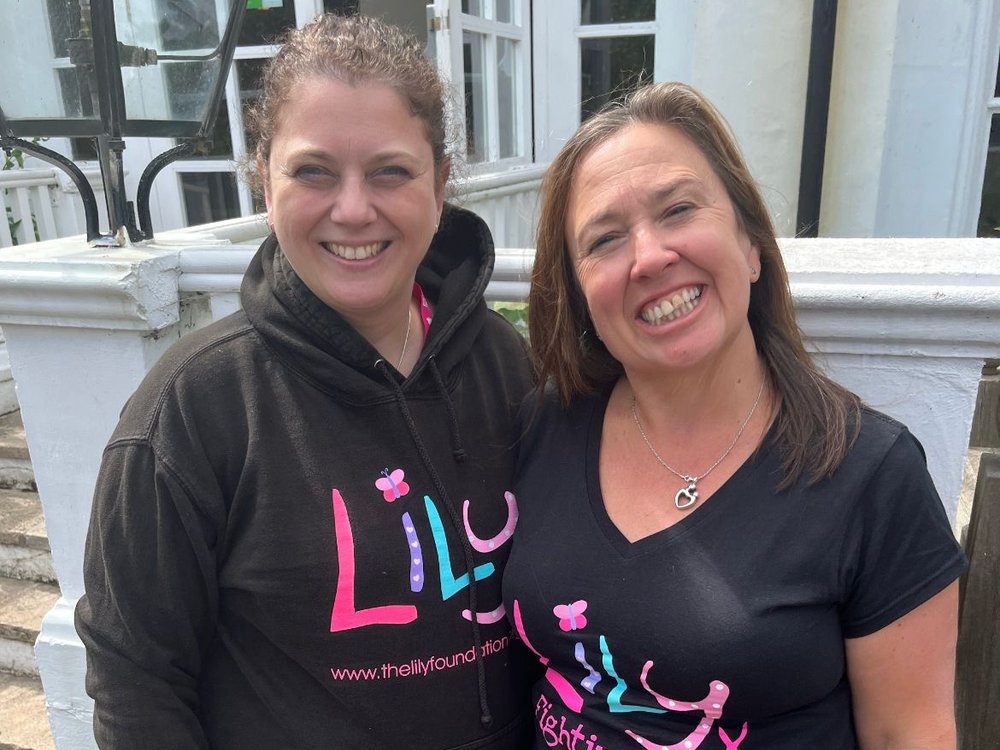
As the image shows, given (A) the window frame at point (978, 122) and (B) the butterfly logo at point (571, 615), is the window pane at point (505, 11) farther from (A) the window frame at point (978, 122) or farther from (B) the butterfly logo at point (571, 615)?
(B) the butterfly logo at point (571, 615)

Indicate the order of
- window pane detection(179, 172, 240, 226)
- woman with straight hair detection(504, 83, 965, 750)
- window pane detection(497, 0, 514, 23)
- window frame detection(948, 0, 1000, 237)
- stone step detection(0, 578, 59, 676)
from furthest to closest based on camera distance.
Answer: window pane detection(179, 172, 240, 226) → window pane detection(497, 0, 514, 23) → window frame detection(948, 0, 1000, 237) → stone step detection(0, 578, 59, 676) → woman with straight hair detection(504, 83, 965, 750)

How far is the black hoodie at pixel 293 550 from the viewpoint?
1235mm

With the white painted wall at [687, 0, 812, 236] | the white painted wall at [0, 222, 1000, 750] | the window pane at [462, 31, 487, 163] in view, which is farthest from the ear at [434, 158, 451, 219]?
the window pane at [462, 31, 487, 163]

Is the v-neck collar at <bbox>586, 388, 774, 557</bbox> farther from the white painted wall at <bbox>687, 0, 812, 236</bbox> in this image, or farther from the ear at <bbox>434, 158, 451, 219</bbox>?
the white painted wall at <bbox>687, 0, 812, 236</bbox>

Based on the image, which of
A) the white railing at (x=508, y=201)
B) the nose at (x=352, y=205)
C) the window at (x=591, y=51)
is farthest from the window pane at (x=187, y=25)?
Result: the window at (x=591, y=51)

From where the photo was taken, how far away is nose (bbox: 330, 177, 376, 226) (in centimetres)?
129

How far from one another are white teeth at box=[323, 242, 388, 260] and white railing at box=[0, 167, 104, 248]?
4.07 meters

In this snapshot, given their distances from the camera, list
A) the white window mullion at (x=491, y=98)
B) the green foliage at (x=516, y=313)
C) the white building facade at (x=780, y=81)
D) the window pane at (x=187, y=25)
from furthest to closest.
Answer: the white window mullion at (x=491, y=98) → the white building facade at (x=780, y=81) → the green foliage at (x=516, y=313) → the window pane at (x=187, y=25)

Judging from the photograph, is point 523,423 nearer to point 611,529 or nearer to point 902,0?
point 611,529

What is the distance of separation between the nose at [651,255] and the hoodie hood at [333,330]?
348mm

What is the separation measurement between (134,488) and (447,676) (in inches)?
23.9

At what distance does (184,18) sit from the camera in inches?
76.3

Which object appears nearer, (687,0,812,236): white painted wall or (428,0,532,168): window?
(687,0,812,236): white painted wall

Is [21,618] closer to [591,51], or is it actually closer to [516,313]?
[516,313]
